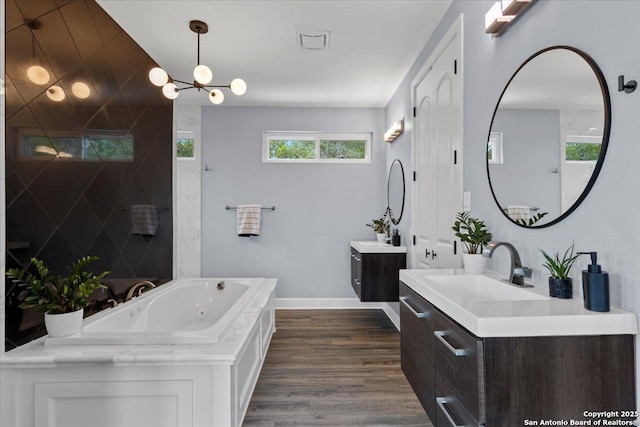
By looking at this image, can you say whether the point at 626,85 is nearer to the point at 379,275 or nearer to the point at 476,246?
the point at 476,246

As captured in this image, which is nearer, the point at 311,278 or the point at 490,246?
the point at 490,246

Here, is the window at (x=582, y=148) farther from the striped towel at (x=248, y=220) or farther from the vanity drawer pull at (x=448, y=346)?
the striped towel at (x=248, y=220)

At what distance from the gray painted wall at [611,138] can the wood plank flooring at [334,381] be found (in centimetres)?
125

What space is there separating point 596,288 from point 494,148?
2.88 ft

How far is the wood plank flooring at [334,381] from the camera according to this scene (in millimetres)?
1941

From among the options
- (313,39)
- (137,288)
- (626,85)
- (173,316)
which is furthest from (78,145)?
(626,85)

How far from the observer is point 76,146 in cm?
193

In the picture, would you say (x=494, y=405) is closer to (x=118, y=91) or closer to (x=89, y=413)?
(x=89, y=413)

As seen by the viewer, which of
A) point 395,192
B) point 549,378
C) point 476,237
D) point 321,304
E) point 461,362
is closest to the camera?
point 549,378

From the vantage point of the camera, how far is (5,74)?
146 centimetres

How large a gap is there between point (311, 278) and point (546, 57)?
3.45 metres

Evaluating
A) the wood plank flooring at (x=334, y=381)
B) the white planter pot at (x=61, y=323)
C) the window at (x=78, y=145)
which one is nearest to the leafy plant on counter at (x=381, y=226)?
the wood plank flooring at (x=334, y=381)

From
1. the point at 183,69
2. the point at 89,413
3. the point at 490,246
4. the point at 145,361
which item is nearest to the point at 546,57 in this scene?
the point at 490,246

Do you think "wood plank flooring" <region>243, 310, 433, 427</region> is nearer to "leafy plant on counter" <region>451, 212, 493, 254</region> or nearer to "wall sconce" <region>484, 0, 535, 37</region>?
"leafy plant on counter" <region>451, 212, 493, 254</region>
